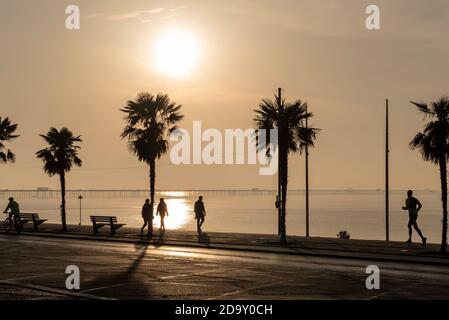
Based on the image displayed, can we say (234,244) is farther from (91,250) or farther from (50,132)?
(50,132)

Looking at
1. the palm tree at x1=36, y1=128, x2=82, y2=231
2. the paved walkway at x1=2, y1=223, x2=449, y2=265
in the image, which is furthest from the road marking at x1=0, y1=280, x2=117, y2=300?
the palm tree at x1=36, y1=128, x2=82, y2=231

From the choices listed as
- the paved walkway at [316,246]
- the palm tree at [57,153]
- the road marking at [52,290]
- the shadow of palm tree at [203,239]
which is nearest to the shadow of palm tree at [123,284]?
the road marking at [52,290]

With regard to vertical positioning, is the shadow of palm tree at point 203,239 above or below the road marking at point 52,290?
below

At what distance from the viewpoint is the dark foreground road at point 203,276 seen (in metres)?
14.5

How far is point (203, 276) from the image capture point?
57.6ft

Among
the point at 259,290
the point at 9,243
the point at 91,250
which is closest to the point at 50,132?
the point at 9,243

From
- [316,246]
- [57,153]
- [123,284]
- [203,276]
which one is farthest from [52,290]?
[57,153]

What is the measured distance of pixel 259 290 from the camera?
49.4 feet

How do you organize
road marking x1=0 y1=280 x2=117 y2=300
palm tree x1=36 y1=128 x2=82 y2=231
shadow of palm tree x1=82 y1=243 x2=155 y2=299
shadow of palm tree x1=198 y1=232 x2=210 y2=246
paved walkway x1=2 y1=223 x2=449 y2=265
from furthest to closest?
1. palm tree x1=36 y1=128 x2=82 y2=231
2. shadow of palm tree x1=198 y1=232 x2=210 y2=246
3. paved walkway x1=2 y1=223 x2=449 y2=265
4. shadow of palm tree x1=82 y1=243 x2=155 y2=299
5. road marking x1=0 y1=280 x2=117 y2=300

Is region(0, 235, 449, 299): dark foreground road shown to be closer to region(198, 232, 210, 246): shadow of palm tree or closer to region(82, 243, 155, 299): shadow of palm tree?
region(82, 243, 155, 299): shadow of palm tree

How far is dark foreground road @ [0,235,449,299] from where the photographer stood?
14.5 metres

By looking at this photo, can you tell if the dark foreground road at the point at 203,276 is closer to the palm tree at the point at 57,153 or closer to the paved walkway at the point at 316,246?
the paved walkway at the point at 316,246

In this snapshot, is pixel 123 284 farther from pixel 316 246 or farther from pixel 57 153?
pixel 57 153
